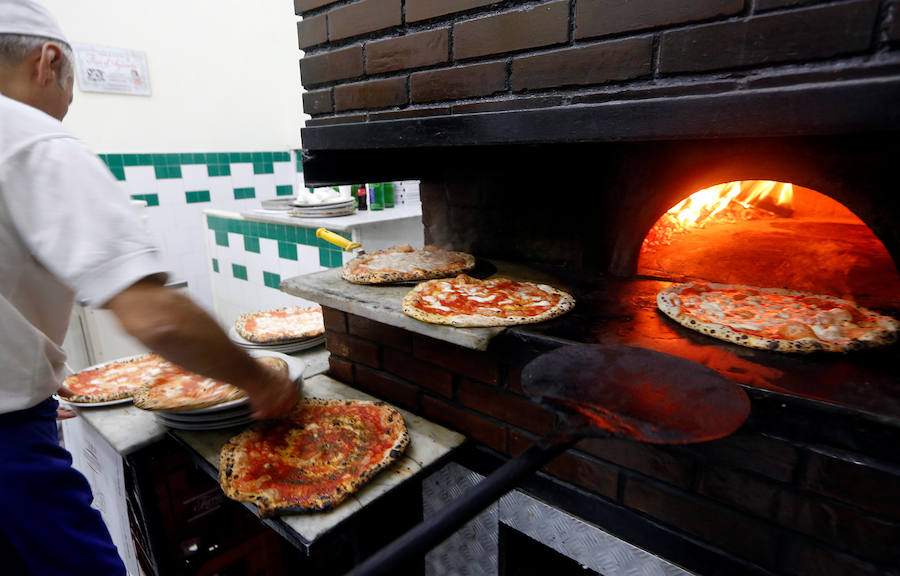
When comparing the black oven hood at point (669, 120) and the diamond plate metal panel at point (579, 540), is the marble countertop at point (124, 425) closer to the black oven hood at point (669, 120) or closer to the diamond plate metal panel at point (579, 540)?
the black oven hood at point (669, 120)

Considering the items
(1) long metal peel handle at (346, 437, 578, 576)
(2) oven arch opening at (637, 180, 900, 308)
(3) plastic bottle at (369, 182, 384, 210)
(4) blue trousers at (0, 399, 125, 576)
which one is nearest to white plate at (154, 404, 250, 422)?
(4) blue trousers at (0, 399, 125, 576)

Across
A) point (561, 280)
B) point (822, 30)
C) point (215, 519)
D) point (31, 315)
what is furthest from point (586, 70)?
point (215, 519)

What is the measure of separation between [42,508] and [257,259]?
118 inches

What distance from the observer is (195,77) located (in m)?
5.01

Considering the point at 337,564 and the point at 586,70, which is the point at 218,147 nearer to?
the point at 337,564

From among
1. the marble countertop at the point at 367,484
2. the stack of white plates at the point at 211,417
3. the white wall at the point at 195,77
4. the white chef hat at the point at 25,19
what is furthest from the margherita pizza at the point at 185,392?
the white wall at the point at 195,77

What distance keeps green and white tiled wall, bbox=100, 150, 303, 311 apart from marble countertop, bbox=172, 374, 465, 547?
11.5 feet

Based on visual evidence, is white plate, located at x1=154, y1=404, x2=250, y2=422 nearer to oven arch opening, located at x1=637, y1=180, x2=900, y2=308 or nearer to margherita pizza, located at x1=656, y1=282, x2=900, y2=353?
margherita pizza, located at x1=656, y1=282, x2=900, y2=353

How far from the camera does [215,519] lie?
6.88 feet

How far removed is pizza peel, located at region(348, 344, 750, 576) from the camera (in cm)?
66

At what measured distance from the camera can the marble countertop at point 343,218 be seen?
3.30m

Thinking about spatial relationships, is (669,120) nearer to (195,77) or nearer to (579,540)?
(579,540)

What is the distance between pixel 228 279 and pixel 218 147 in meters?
1.64

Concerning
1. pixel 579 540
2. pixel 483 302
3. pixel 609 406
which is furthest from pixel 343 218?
pixel 609 406
